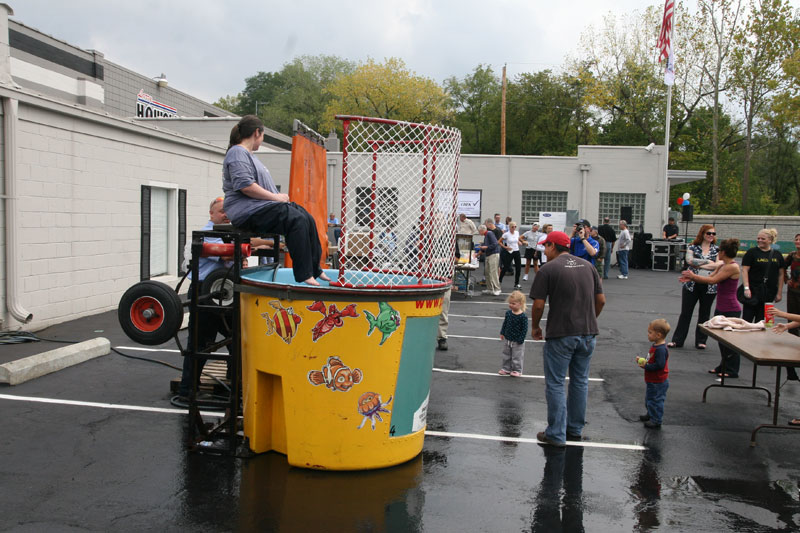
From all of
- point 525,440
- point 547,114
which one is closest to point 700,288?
point 525,440

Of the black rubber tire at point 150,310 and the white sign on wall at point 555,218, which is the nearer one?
the black rubber tire at point 150,310

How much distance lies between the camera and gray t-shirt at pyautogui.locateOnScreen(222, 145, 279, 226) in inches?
195

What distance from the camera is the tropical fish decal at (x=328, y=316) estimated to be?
4664mm

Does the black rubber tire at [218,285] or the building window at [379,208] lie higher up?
the building window at [379,208]

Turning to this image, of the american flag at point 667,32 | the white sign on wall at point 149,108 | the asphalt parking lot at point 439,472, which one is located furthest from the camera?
the white sign on wall at point 149,108

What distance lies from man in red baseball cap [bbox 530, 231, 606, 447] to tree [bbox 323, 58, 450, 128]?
5099 cm

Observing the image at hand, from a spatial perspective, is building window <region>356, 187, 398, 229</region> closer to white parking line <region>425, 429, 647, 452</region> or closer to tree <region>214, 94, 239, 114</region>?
white parking line <region>425, 429, 647, 452</region>

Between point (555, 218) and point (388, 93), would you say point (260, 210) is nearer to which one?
point (555, 218)

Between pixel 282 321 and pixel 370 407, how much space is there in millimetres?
935

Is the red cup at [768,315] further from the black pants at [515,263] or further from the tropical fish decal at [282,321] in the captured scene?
the black pants at [515,263]

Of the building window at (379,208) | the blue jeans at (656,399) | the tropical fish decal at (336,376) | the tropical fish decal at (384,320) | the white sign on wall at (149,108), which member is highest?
the white sign on wall at (149,108)

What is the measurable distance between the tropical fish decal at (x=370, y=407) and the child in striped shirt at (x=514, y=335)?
353cm

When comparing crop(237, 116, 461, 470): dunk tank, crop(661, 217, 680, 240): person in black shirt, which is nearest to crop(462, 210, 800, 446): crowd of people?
crop(237, 116, 461, 470): dunk tank

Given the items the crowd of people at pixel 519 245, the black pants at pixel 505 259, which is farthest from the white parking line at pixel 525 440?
the black pants at pixel 505 259
